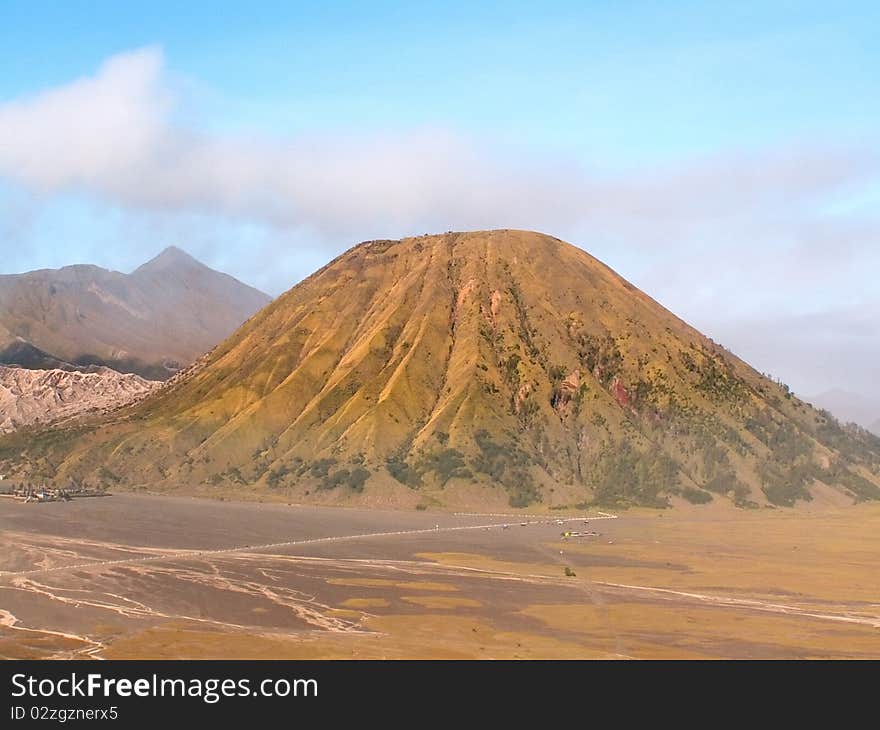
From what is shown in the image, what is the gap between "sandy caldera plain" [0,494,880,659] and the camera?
55.9 metres

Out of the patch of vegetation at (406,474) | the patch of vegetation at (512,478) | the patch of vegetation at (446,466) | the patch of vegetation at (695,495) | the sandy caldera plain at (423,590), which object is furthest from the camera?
the patch of vegetation at (695,495)

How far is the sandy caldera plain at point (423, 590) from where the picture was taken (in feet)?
184

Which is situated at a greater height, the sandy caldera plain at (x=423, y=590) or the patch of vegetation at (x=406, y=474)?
the patch of vegetation at (x=406, y=474)

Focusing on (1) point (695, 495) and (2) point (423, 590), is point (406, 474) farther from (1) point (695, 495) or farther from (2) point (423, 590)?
(2) point (423, 590)

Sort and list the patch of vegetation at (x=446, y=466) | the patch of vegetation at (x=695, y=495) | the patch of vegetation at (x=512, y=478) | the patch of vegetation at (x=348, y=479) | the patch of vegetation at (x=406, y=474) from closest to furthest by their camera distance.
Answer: the patch of vegetation at (x=512, y=478), the patch of vegetation at (x=406, y=474), the patch of vegetation at (x=446, y=466), the patch of vegetation at (x=348, y=479), the patch of vegetation at (x=695, y=495)

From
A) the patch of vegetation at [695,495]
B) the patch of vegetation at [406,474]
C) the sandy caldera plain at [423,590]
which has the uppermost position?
the patch of vegetation at [406,474]

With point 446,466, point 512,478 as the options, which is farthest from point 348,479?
point 512,478

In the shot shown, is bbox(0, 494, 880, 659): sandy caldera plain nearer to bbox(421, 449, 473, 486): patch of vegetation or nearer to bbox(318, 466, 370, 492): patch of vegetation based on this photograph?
bbox(421, 449, 473, 486): patch of vegetation

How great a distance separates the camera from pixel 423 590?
256 feet

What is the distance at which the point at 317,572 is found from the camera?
88812 mm

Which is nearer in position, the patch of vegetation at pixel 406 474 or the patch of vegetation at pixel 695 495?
the patch of vegetation at pixel 406 474

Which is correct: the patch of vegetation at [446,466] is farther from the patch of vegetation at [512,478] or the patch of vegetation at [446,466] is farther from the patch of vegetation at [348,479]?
Answer: the patch of vegetation at [348,479]

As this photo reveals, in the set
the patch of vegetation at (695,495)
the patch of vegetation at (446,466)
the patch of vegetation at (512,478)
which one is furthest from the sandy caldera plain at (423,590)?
the patch of vegetation at (695,495)
